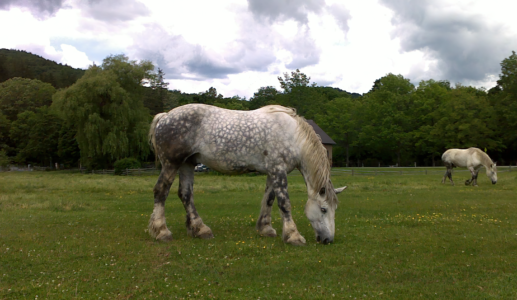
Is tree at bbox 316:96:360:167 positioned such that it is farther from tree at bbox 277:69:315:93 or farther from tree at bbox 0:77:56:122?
tree at bbox 0:77:56:122

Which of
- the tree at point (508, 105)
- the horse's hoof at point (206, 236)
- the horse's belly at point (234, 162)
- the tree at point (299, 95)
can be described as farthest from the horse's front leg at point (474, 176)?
the tree at point (299, 95)

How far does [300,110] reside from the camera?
78.4 metres

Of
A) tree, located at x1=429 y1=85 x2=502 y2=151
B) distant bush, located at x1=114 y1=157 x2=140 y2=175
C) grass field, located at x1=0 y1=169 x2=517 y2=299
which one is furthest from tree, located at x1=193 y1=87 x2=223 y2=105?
grass field, located at x1=0 y1=169 x2=517 y2=299

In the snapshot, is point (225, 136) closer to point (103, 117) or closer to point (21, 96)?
point (103, 117)

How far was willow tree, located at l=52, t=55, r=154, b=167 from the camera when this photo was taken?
41.4 m

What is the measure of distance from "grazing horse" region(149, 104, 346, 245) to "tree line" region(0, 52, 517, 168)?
3632 cm

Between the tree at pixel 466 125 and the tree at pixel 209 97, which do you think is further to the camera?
the tree at pixel 209 97

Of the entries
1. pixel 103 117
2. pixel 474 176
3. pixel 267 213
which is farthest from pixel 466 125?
pixel 267 213

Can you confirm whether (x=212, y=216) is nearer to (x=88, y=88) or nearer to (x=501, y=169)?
(x=88, y=88)

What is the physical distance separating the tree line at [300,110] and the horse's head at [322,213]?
38.2 metres

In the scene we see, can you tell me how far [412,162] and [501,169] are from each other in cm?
2559

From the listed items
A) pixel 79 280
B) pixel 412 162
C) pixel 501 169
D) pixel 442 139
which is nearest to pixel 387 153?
Answer: pixel 412 162

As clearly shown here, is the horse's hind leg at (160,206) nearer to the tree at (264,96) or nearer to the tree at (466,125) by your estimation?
the tree at (466,125)

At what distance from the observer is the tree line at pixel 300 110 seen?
42500 millimetres
